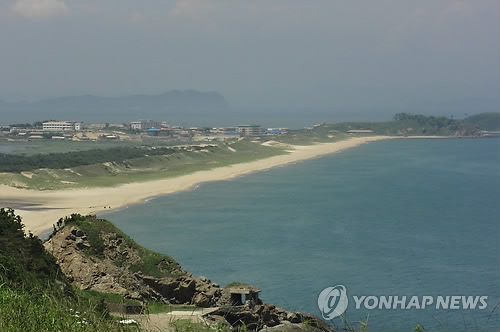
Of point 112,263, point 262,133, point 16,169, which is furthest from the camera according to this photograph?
point 262,133

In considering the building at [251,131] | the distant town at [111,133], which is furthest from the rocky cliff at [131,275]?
the building at [251,131]

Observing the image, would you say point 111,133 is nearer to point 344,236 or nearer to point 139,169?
point 139,169

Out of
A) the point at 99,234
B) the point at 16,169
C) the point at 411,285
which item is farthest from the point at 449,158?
the point at 99,234

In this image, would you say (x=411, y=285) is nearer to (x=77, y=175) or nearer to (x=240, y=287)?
(x=240, y=287)

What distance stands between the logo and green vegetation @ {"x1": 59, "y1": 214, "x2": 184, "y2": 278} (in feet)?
21.3

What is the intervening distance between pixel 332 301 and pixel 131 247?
9.87m

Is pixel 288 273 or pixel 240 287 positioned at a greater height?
pixel 240 287

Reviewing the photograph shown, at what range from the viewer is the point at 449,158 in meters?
134

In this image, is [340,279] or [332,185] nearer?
[340,279]

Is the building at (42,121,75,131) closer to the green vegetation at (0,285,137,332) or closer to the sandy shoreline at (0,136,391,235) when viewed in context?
the sandy shoreline at (0,136,391,235)

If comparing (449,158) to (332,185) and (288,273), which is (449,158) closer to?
(332,185)

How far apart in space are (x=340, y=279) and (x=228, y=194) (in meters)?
38.9

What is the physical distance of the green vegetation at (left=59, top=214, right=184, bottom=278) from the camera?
87.4ft

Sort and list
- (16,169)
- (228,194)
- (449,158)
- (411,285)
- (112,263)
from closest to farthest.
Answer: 1. (112,263)
2. (411,285)
3. (228,194)
4. (16,169)
5. (449,158)
